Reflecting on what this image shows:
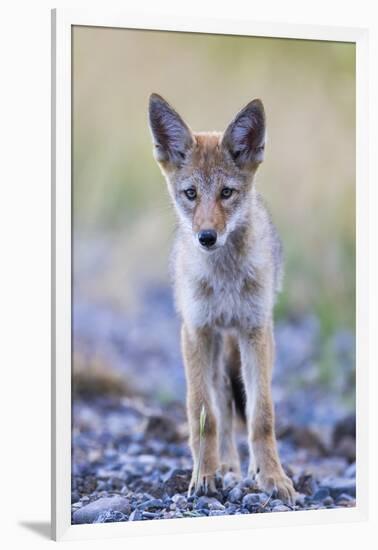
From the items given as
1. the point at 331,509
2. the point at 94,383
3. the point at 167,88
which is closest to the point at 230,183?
the point at 331,509

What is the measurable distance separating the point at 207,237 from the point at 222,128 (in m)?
3.19

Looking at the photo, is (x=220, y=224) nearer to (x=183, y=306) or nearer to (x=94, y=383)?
(x=183, y=306)

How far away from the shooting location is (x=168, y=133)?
5742mm

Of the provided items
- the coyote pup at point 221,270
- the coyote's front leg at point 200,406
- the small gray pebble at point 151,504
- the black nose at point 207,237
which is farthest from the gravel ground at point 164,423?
the black nose at point 207,237

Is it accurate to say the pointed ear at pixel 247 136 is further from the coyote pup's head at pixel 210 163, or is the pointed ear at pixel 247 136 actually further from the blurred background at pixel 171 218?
the blurred background at pixel 171 218

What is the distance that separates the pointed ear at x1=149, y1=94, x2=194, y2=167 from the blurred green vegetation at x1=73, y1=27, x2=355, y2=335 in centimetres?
112

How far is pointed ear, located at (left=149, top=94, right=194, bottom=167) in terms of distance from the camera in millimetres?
5660

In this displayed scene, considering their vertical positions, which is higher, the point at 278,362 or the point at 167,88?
the point at 167,88

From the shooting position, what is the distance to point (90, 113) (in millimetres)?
8445

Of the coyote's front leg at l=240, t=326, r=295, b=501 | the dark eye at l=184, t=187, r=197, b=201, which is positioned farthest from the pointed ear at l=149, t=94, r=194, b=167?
the coyote's front leg at l=240, t=326, r=295, b=501

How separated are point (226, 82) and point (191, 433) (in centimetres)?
362

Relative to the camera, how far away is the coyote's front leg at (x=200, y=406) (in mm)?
5844

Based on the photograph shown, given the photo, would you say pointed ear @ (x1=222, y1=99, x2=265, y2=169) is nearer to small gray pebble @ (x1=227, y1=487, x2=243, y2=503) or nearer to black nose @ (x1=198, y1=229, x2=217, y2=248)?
black nose @ (x1=198, y1=229, x2=217, y2=248)
